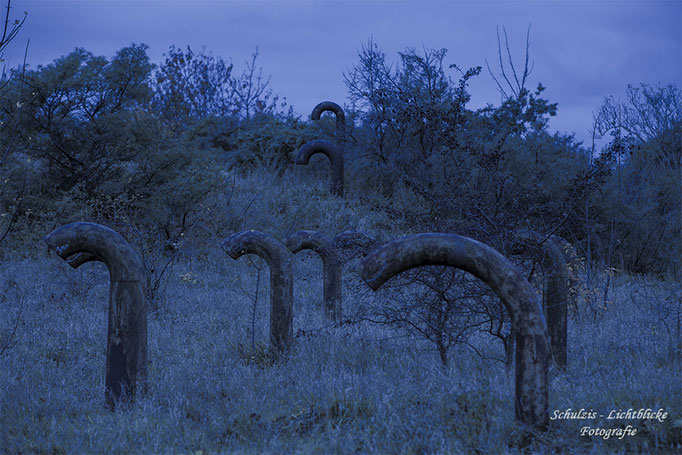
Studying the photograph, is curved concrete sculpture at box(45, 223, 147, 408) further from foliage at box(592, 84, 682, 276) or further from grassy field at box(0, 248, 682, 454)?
foliage at box(592, 84, 682, 276)

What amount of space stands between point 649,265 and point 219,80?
69.3 ft

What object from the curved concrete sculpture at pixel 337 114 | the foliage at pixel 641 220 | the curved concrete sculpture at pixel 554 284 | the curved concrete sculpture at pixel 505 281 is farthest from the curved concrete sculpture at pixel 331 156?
the curved concrete sculpture at pixel 505 281

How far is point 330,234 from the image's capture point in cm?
1559

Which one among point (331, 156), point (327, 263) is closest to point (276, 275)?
point (327, 263)

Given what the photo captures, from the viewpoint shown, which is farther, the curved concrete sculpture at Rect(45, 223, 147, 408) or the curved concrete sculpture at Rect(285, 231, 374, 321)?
the curved concrete sculpture at Rect(285, 231, 374, 321)

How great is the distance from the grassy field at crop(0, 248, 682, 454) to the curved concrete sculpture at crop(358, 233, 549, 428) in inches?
9.7

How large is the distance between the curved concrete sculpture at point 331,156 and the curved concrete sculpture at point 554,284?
12973mm

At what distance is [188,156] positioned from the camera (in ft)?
48.7

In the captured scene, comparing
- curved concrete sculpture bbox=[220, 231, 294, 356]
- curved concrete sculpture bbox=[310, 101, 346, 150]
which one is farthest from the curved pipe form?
curved concrete sculpture bbox=[220, 231, 294, 356]

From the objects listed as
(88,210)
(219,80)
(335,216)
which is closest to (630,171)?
(335,216)

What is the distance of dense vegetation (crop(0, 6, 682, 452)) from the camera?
4156 millimetres

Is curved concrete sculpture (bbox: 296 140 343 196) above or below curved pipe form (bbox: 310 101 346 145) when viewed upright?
below

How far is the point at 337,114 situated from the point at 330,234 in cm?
620

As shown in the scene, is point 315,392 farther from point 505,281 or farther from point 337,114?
point 337,114
